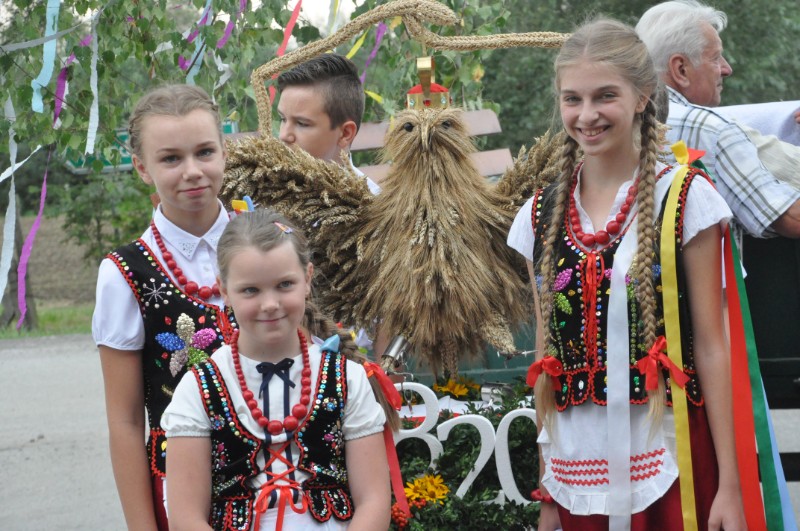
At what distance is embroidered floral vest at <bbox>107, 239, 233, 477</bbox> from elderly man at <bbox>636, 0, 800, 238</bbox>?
143 cm

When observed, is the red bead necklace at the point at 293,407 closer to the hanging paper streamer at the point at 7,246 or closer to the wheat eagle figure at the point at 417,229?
the wheat eagle figure at the point at 417,229

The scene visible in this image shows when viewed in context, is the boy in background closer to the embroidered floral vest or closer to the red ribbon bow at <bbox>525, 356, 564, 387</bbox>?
the embroidered floral vest

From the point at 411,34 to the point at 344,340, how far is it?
1.00 m

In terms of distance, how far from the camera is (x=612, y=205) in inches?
Result: 87.8

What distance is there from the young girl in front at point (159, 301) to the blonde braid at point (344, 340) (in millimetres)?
180

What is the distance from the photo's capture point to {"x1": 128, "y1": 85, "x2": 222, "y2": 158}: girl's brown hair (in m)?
2.30

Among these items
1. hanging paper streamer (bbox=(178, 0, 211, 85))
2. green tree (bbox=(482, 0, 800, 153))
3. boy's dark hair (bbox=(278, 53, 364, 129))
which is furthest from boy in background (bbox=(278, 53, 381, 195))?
green tree (bbox=(482, 0, 800, 153))

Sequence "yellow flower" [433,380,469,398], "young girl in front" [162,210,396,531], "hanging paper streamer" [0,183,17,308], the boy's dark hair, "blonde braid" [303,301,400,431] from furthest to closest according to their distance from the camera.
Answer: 1. the boy's dark hair
2. "hanging paper streamer" [0,183,17,308]
3. "yellow flower" [433,380,469,398]
4. "blonde braid" [303,301,400,431]
5. "young girl in front" [162,210,396,531]

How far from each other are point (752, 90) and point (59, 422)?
7296mm

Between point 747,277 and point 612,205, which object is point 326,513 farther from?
point 747,277

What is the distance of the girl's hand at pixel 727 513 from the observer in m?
2.08

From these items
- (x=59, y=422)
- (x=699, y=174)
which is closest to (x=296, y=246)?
(x=699, y=174)

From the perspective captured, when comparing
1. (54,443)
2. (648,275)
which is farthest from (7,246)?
(54,443)

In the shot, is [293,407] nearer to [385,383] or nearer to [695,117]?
[385,383]
